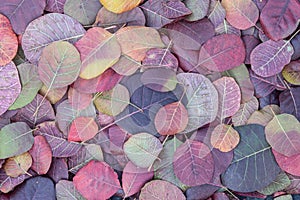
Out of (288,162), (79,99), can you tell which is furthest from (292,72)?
(79,99)

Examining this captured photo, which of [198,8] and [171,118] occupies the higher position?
[198,8]

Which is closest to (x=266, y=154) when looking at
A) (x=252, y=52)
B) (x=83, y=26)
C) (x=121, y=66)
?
(x=252, y=52)

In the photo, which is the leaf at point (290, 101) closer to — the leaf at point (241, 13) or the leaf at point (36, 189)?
the leaf at point (241, 13)

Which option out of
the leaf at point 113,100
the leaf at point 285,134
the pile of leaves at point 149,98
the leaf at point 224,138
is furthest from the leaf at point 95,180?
the leaf at point 285,134

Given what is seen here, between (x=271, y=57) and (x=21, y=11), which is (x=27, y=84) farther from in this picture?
(x=271, y=57)

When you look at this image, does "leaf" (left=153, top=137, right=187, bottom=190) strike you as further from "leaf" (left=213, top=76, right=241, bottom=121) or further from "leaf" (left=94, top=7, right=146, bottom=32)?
"leaf" (left=94, top=7, right=146, bottom=32)

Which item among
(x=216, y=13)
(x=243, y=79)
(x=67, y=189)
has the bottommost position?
(x=67, y=189)
